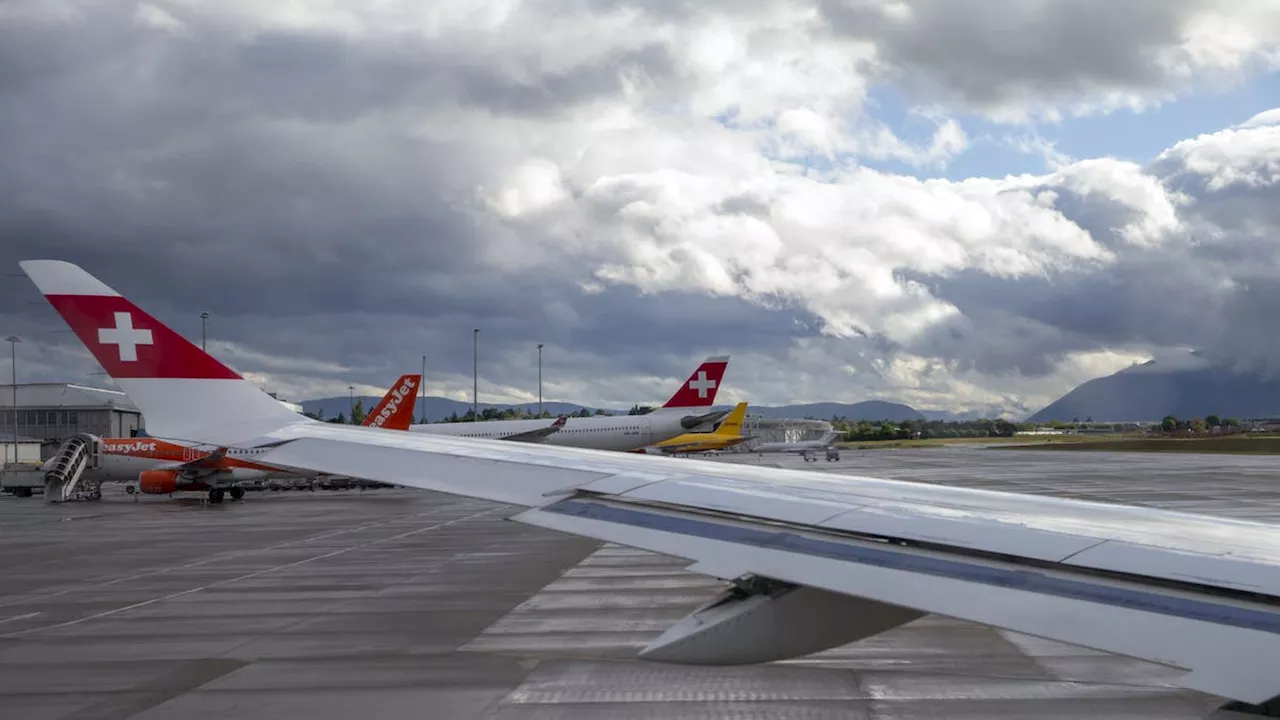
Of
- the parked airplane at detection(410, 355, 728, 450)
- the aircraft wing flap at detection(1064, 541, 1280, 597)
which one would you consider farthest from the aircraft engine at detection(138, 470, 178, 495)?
the aircraft wing flap at detection(1064, 541, 1280, 597)

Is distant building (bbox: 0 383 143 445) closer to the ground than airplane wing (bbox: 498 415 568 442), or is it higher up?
higher up

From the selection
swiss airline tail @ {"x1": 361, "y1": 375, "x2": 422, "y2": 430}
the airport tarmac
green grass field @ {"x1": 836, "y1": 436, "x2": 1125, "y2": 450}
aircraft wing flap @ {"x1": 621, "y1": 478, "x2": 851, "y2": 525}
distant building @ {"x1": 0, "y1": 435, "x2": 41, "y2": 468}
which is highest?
swiss airline tail @ {"x1": 361, "y1": 375, "x2": 422, "y2": 430}

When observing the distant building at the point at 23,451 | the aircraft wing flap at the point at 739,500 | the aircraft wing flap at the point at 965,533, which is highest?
the distant building at the point at 23,451

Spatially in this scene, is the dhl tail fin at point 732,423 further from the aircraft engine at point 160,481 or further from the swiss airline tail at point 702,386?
the aircraft engine at point 160,481

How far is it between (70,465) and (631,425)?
2839cm

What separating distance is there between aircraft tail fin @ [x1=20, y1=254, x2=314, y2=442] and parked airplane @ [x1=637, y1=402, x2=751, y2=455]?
190ft

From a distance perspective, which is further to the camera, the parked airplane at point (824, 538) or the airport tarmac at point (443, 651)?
the airport tarmac at point (443, 651)

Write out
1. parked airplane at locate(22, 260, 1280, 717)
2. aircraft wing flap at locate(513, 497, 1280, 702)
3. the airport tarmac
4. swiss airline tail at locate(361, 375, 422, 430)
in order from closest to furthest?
aircraft wing flap at locate(513, 497, 1280, 702) → parked airplane at locate(22, 260, 1280, 717) → the airport tarmac → swiss airline tail at locate(361, 375, 422, 430)

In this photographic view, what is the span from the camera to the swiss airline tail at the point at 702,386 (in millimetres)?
61812

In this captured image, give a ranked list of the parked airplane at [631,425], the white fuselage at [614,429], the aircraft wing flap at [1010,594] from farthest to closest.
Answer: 1. the white fuselage at [614,429]
2. the parked airplane at [631,425]
3. the aircraft wing flap at [1010,594]

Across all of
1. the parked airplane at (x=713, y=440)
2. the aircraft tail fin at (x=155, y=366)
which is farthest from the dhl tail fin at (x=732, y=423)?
the aircraft tail fin at (x=155, y=366)

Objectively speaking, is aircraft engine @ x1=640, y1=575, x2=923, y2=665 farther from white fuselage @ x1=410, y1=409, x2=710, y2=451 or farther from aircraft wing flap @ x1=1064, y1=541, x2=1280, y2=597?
white fuselage @ x1=410, y1=409, x2=710, y2=451

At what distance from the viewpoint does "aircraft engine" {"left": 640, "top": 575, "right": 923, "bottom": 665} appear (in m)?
4.11

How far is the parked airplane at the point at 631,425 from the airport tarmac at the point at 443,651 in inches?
1208
